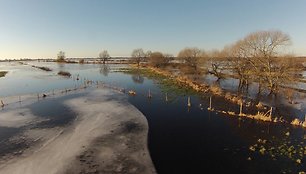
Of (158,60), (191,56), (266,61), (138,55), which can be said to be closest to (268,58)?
(266,61)

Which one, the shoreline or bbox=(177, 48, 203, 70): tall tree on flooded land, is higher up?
bbox=(177, 48, 203, 70): tall tree on flooded land

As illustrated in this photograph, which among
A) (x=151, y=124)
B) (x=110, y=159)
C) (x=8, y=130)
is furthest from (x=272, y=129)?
(x=8, y=130)

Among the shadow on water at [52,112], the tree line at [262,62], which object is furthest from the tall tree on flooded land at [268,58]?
the shadow on water at [52,112]

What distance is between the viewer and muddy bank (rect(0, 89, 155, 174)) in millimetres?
16406

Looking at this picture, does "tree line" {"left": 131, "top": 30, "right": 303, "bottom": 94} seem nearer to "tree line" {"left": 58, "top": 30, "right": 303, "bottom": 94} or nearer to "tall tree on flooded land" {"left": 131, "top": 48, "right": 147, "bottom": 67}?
"tree line" {"left": 58, "top": 30, "right": 303, "bottom": 94}

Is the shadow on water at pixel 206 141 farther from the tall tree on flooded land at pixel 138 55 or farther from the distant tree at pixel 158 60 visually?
the tall tree on flooded land at pixel 138 55

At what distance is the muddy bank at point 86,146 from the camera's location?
53.8ft

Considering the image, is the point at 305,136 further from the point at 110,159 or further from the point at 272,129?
the point at 110,159

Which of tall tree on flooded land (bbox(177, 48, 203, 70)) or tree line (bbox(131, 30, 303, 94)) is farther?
tall tree on flooded land (bbox(177, 48, 203, 70))

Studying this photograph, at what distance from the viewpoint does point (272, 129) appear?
25406mm

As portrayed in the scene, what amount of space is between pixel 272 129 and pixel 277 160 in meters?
8.34

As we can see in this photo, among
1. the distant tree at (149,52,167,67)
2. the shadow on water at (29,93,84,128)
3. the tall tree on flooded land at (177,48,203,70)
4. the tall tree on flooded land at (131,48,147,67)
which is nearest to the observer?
the shadow on water at (29,93,84,128)

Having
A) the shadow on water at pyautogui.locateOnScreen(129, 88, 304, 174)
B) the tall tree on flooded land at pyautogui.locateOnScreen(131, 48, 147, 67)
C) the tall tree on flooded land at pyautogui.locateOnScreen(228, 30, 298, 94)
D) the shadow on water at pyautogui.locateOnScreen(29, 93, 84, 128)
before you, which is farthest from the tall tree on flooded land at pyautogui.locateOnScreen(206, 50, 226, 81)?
the tall tree on flooded land at pyautogui.locateOnScreen(131, 48, 147, 67)

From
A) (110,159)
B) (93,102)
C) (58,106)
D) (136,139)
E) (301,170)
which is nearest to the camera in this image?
(301,170)
